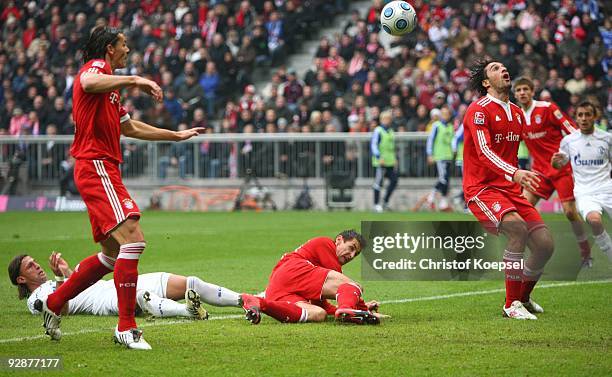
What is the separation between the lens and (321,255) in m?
9.66

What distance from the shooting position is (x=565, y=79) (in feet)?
82.7

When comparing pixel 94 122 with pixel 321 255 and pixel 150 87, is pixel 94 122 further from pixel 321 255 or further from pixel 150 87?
pixel 321 255

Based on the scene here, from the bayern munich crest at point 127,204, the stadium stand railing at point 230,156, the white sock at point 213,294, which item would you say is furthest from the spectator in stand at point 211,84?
the bayern munich crest at point 127,204

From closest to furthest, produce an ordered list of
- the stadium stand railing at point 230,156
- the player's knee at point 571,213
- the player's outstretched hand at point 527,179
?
the player's outstretched hand at point 527,179 < the player's knee at point 571,213 < the stadium stand railing at point 230,156

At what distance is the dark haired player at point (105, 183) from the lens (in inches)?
308

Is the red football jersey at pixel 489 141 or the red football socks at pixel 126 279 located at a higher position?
the red football jersey at pixel 489 141

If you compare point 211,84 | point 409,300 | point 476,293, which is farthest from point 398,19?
point 211,84

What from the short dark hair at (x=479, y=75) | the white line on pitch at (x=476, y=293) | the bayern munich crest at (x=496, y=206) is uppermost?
the short dark hair at (x=479, y=75)

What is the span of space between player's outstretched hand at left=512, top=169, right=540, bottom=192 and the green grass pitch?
120 cm

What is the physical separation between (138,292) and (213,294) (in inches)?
26.7

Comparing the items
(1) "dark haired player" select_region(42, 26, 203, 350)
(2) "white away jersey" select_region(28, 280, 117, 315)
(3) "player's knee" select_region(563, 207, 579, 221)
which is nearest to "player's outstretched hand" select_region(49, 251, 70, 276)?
(2) "white away jersey" select_region(28, 280, 117, 315)

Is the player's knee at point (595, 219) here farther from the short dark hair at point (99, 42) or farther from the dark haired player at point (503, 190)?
the short dark hair at point (99, 42)

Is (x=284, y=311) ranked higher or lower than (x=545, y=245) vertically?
lower

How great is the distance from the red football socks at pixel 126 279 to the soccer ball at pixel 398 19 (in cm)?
573
